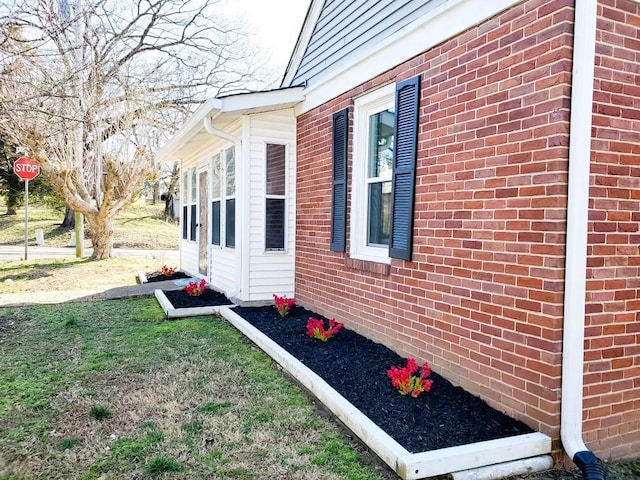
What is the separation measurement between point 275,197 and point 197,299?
2137mm

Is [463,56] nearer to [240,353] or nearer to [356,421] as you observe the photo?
[356,421]

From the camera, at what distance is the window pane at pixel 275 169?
250 inches

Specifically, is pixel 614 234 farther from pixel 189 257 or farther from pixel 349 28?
pixel 189 257

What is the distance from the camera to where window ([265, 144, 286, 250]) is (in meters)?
6.37

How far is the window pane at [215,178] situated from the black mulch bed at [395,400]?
3854 mm

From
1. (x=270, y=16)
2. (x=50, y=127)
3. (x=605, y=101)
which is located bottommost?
(x=605, y=101)

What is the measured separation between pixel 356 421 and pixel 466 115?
2257 mm

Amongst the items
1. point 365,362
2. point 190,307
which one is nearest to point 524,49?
point 365,362

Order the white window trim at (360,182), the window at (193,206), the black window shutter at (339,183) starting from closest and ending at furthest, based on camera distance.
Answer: the white window trim at (360,182), the black window shutter at (339,183), the window at (193,206)

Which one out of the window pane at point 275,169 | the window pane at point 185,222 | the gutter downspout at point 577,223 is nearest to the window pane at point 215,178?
the window pane at point 275,169

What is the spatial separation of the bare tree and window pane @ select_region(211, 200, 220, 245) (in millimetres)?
2953

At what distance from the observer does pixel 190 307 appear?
656 centimetres

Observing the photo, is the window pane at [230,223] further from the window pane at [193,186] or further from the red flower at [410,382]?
the red flower at [410,382]

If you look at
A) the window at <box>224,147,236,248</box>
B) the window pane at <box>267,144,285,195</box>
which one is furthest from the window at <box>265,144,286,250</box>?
the window at <box>224,147,236,248</box>
